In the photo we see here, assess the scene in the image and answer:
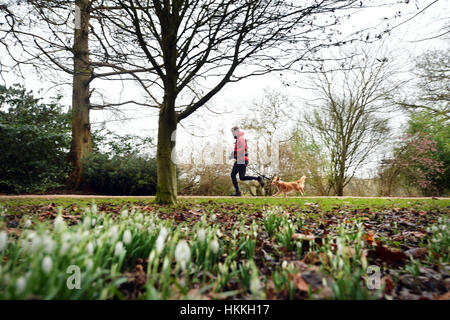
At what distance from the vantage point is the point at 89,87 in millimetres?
11523

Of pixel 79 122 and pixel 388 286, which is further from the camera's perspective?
pixel 79 122

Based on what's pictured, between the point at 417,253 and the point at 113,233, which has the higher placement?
the point at 113,233

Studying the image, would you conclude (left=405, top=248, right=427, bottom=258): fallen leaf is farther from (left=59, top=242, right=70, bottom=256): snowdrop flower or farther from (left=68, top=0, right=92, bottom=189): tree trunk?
(left=68, top=0, right=92, bottom=189): tree trunk

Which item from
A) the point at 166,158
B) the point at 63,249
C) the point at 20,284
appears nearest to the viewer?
Answer: the point at 20,284

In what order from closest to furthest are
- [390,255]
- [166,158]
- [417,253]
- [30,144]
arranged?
[390,255] → [417,253] → [166,158] → [30,144]

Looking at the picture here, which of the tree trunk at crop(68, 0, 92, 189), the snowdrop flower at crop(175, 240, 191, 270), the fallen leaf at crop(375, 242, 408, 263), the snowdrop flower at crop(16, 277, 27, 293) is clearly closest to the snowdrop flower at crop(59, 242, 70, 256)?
the snowdrop flower at crop(16, 277, 27, 293)

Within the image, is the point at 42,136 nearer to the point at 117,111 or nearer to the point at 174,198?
the point at 117,111

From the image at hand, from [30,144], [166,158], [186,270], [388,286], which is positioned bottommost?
[388,286]

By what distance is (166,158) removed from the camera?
5.70m

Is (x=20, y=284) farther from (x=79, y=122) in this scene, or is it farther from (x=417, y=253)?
(x=79, y=122)

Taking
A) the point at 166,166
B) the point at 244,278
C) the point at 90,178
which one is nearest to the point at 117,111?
the point at 90,178

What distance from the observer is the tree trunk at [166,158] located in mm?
5633

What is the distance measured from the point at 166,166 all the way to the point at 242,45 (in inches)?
125

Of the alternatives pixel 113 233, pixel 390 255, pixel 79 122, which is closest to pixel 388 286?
pixel 390 255
